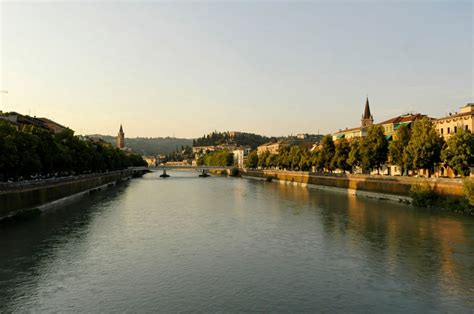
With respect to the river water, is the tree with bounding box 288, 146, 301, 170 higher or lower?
higher

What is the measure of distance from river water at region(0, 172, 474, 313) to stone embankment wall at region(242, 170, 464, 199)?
5.55 metres

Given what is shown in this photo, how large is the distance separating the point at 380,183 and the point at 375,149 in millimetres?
10027

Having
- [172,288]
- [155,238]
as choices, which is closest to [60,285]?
[172,288]

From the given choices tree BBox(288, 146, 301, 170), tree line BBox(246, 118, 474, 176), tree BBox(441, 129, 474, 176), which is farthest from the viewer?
tree BBox(288, 146, 301, 170)

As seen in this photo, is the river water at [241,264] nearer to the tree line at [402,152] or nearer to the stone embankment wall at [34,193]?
the stone embankment wall at [34,193]

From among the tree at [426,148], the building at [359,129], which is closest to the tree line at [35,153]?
the tree at [426,148]

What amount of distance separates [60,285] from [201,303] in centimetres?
789

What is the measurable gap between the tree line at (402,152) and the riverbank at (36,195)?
47.4 meters

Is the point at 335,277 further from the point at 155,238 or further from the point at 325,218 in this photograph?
the point at 325,218

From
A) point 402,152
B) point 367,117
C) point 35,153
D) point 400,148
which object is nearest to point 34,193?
A: point 35,153

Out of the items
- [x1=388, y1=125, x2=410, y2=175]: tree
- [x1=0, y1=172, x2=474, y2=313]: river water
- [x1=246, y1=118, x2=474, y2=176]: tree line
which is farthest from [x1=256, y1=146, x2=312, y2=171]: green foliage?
[x1=0, y1=172, x2=474, y2=313]: river water

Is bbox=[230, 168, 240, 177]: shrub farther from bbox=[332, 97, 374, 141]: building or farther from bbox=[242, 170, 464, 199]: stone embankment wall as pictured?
bbox=[242, 170, 464, 199]: stone embankment wall

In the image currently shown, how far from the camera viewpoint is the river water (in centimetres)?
2138

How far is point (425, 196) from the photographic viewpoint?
54875 mm
